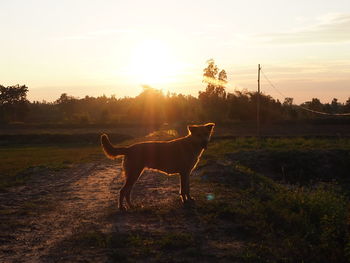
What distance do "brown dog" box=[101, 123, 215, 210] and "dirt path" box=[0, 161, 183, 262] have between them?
0.90 metres

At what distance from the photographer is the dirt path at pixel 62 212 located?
7.56 metres

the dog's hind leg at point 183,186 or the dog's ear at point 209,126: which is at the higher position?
the dog's ear at point 209,126

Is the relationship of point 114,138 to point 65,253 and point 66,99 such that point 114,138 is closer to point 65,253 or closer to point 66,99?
point 65,253

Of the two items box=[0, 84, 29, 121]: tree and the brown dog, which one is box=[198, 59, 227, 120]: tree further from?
the brown dog

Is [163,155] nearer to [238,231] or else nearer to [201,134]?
[201,134]

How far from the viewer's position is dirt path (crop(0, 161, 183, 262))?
756 cm

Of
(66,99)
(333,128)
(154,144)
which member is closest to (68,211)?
(154,144)

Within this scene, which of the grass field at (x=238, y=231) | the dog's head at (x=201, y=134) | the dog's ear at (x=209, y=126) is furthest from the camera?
the dog's ear at (x=209, y=126)

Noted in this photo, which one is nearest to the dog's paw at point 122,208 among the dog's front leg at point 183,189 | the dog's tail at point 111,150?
the dog's tail at point 111,150

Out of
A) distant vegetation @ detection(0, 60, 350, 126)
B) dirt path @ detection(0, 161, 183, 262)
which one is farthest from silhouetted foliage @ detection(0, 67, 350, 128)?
dirt path @ detection(0, 161, 183, 262)

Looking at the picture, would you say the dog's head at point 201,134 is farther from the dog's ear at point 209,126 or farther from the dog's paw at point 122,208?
the dog's paw at point 122,208

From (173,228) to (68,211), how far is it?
318 centimetres

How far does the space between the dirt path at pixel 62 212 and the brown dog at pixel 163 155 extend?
2.94 feet

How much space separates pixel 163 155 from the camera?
437 inches
